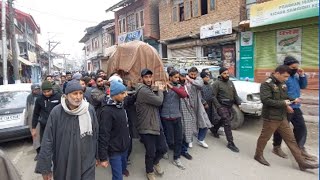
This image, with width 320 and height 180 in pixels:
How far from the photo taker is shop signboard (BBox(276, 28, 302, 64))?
11.7m

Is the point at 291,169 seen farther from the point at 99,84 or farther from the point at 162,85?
the point at 99,84

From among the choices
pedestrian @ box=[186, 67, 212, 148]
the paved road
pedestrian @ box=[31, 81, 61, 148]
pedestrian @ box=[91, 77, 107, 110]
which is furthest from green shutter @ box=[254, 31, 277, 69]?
pedestrian @ box=[31, 81, 61, 148]

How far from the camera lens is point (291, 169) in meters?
5.05

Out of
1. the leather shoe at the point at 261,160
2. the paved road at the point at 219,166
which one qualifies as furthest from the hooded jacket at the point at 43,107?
the leather shoe at the point at 261,160

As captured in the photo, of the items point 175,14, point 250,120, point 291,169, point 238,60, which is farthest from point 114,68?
point 175,14

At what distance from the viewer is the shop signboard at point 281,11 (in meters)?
10.4

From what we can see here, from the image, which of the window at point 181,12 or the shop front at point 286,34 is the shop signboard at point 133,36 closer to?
the window at point 181,12

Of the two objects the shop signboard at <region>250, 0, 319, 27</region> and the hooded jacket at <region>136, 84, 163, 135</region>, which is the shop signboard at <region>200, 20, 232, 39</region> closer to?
the shop signboard at <region>250, 0, 319, 27</region>

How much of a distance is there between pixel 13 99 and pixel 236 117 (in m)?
5.82

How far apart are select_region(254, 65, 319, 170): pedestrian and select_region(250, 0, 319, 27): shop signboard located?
254 inches

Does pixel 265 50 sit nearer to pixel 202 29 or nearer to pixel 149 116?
pixel 202 29

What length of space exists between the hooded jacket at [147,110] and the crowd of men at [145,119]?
0.01m

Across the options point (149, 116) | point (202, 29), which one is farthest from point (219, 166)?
point (202, 29)

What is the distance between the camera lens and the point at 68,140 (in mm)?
3297
